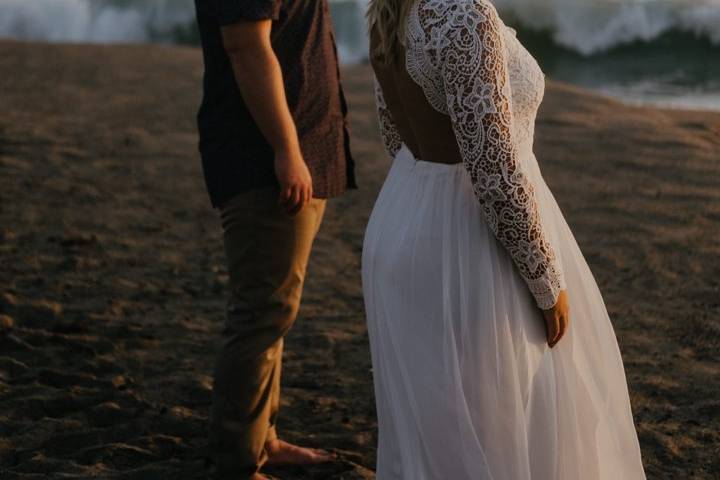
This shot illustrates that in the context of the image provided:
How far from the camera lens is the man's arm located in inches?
117

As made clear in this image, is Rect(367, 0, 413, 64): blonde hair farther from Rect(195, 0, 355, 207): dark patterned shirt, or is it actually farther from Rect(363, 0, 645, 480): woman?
Rect(195, 0, 355, 207): dark patterned shirt

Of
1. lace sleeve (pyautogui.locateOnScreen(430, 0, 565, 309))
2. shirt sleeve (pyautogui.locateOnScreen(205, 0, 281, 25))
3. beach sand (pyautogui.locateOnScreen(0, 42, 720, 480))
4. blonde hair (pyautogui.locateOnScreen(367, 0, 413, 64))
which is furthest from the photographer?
beach sand (pyautogui.locateOnScreen(0, 42, 720, 480))

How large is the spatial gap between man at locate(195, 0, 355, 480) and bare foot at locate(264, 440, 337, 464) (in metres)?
0.30

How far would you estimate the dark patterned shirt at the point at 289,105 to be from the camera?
315cm

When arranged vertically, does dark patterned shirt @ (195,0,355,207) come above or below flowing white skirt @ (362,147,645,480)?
above

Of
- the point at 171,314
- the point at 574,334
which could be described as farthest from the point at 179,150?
the point at 574,334

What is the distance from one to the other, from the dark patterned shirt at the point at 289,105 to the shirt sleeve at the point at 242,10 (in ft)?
0.27

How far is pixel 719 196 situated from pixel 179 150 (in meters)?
3.59

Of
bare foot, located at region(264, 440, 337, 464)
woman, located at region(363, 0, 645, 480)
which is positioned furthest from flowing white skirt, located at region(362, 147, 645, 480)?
bare foot, located at region(264, 440, 337, 464)

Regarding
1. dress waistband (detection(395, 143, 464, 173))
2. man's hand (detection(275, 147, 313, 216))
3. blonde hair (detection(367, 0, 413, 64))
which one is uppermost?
blonde hair (detection(367, 0, 413, 64))

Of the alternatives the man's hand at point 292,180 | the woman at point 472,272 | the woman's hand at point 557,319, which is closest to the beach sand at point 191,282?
the man's hand at point 292,180

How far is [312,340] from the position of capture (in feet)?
16.2

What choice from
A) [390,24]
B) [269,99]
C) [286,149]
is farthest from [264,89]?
[390,24]

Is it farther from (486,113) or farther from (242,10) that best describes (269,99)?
(486,113)
